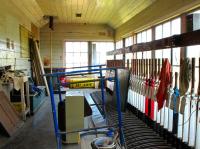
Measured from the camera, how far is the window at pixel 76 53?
9.01 meters

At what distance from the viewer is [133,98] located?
4266 millimetres

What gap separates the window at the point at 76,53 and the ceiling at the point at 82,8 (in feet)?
5.25

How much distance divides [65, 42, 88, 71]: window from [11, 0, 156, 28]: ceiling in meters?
1.60

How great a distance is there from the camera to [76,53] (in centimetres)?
906

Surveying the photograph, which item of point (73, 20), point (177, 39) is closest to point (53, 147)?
point (177, 39)

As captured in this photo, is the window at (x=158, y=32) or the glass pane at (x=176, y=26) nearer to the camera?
the glass pane at (x=176, y=26)

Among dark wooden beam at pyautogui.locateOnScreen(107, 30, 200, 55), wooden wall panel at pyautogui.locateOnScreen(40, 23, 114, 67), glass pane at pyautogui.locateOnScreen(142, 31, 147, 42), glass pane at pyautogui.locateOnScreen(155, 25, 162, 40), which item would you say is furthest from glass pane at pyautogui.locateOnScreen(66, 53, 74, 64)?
dark wooden beam at pyautogui.locateOnScreen(107, 30, 200, 55)

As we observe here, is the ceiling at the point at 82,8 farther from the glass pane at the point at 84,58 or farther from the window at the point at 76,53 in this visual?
the glass pane at the point at 84,58

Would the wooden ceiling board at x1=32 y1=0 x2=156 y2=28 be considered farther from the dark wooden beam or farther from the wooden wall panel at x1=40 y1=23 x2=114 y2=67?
the dark wooden beam

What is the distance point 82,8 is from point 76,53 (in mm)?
2928

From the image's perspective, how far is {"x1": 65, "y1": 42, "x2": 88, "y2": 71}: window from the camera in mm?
9008

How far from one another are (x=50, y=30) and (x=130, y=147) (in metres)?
7.09

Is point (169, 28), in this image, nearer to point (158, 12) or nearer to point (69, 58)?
point (158, 12)

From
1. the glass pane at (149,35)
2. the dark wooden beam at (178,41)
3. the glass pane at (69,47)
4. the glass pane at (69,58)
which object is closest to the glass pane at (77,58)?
the glass pane at (69,58)
